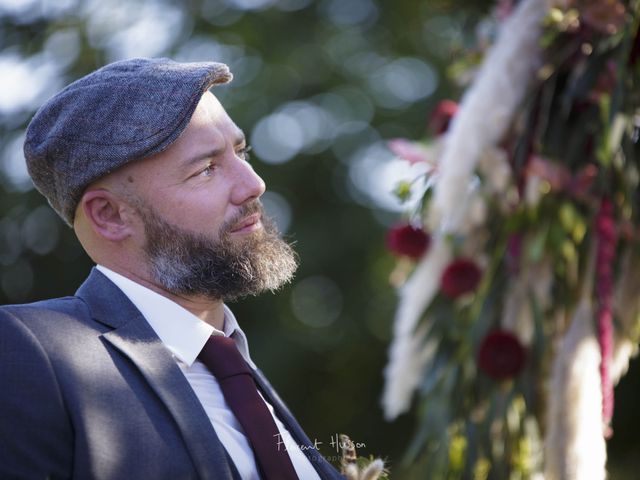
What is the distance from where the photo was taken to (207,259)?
5.68 feet

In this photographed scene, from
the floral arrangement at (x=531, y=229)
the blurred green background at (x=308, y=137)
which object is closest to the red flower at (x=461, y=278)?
the floral arrangement at (x=531, y=229)

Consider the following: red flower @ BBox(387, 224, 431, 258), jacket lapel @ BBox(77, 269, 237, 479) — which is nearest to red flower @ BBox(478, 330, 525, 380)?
red flower @ BBox(387, 224, 431, 258)

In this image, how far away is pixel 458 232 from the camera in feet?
7.18

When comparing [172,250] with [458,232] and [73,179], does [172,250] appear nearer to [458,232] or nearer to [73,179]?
[73,179]

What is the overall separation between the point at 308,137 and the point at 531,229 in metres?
4.13

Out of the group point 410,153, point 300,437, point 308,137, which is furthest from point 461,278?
point 308,137

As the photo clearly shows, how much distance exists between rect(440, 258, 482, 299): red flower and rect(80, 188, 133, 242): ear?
0.72 m

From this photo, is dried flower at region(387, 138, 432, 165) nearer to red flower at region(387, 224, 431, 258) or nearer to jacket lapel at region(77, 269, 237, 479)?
red flower at region(387, 224, 431, 258)

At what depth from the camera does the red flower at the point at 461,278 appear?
2.15 meters

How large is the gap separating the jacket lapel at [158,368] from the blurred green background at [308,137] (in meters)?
4.13

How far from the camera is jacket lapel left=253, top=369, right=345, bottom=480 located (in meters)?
1.71

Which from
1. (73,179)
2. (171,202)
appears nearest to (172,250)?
(171,202)

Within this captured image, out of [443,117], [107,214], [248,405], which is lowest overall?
[248,405]

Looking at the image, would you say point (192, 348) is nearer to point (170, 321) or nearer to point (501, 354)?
point (170, 321)
